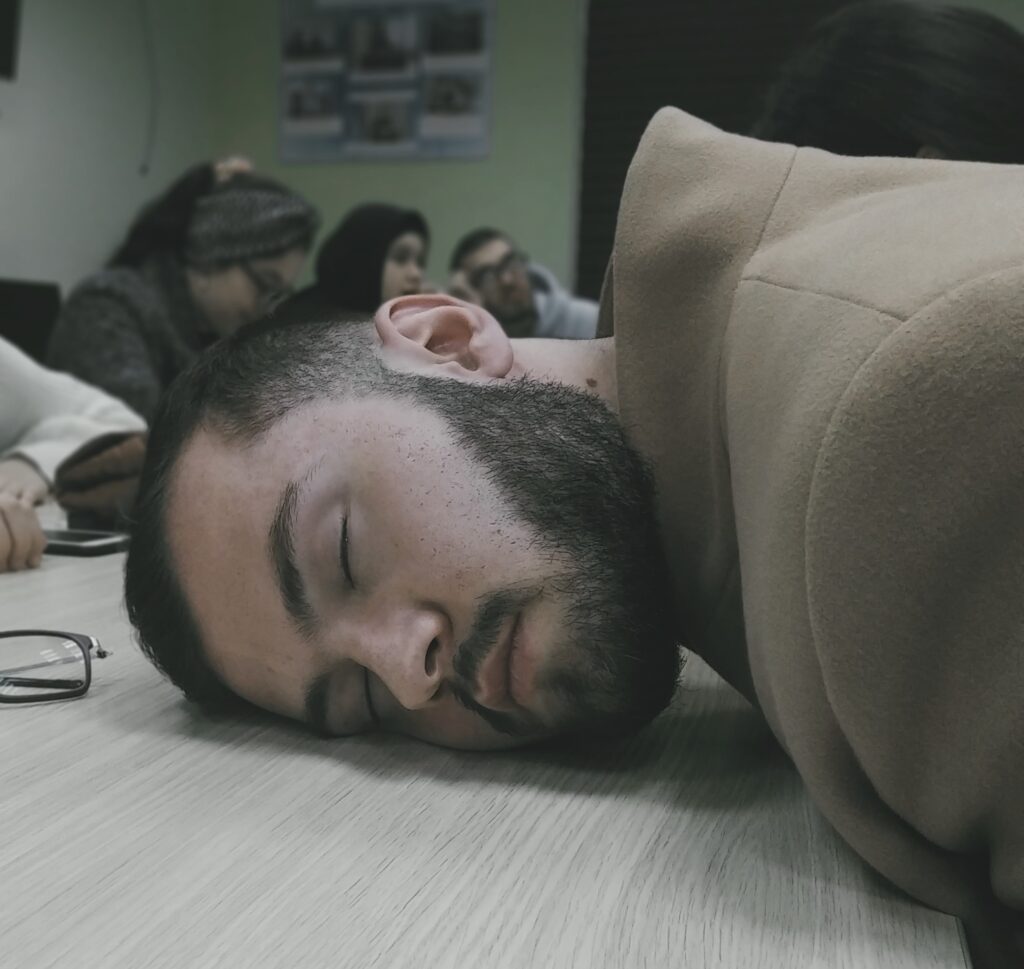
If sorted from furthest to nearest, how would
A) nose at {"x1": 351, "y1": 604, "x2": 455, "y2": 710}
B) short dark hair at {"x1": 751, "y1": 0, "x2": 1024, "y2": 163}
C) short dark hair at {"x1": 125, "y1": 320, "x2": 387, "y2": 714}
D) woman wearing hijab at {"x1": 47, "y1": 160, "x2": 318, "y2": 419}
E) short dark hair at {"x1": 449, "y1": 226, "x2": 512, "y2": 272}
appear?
short dark hair at {"x1": 449, "y1": 226, "x2": 512, "y2": 272}, woman wearing hijab at {"x1": 47, "y1": 160, "x2": 318, "y2": 419}, short dark hair at {"x1": 751, "y1": 0, "x2": 1024, "y2": 163}, short dark hair at {"x1": 125, "y1": 320, "x2": 387, "y2": 714}, nose at {"x1": 351, "y1": 604, "x2": 455, "y2": 710}

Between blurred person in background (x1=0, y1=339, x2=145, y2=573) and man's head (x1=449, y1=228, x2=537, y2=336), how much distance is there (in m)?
1.43

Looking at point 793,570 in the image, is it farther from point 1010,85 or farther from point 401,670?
point 1010,85

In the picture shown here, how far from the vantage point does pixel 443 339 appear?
33.7 inches

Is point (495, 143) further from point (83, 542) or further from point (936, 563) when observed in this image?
point (936, 563)

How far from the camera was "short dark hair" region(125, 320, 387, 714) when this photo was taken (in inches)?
29.0

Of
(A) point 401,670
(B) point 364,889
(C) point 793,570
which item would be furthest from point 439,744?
(C) point 793,570

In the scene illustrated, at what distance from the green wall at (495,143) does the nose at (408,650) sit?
3006mm

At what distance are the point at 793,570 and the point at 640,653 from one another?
0.20 meters

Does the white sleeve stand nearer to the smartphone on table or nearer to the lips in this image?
Result: the smartphone on table

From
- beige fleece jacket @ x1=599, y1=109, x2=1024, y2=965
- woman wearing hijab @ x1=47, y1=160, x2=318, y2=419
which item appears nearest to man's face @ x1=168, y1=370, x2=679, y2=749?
beige fleece jacket @ x1=599, y1=109, x2=1024, y2=965

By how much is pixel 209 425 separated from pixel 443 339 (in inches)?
8.3

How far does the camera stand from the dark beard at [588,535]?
654 mm

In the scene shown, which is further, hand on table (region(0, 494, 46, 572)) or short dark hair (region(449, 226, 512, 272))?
short dark hair (region(449, 226, 512, 272))

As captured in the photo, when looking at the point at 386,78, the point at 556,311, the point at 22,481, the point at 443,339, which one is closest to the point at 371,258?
the point at 556,311
